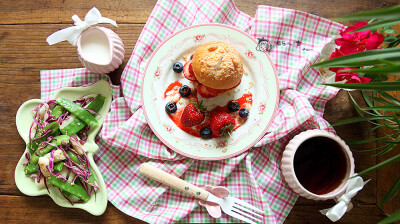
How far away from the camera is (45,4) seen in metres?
1.72

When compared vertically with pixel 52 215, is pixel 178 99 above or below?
above

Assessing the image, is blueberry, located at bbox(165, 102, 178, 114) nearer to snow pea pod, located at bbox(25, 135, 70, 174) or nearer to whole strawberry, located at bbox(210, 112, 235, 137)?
whole strawberry, located at bbox(210, 112, 235, 137)

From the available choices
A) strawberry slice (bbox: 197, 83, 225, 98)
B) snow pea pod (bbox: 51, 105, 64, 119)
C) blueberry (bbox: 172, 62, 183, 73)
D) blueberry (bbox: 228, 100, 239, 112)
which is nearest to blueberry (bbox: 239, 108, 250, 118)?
blueberry (bbox: 228, 100, 239, 112)

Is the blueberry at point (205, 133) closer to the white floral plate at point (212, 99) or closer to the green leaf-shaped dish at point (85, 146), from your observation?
the white floral plate at point (212, 99)

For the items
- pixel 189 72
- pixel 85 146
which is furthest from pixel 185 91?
pixel 85 146

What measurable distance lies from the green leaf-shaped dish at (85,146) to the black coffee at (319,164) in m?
1.01

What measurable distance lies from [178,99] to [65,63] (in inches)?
26.7

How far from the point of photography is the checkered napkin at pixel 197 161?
160 centimetres

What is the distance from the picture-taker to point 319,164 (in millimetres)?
1518

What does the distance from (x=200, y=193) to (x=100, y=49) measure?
2.96 ft

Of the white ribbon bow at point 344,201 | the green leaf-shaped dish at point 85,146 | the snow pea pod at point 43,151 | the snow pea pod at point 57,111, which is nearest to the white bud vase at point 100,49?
the green leaf-shaped dish at point 85,146

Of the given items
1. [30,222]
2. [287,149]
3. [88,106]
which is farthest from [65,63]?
[287,149]

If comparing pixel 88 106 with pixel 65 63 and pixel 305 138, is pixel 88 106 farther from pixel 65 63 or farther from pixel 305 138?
pixel 305 138

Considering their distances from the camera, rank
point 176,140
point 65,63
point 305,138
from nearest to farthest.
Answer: point 305,138
point 176,140
point 65,63
